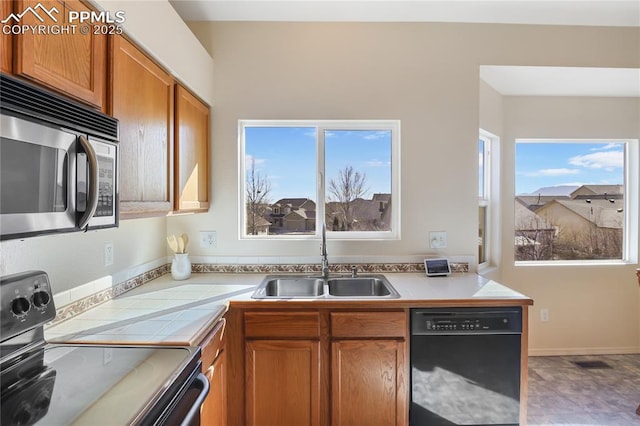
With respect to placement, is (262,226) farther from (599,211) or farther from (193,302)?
(599,211)

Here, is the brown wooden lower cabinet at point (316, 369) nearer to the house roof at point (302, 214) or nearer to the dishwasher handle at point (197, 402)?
the dishwasher handle at point (197, 402)

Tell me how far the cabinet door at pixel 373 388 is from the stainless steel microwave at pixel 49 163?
4.30 feet

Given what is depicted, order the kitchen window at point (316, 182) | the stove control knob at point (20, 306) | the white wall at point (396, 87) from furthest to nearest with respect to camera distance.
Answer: the kitchen window at point (316, 182), the white wall at point (396, 87), the stove control knob at point (20, 306)

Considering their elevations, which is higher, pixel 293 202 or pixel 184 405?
pixel 293 202

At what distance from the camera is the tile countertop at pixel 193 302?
47.6 inches

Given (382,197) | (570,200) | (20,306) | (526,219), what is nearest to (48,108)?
(20,306)

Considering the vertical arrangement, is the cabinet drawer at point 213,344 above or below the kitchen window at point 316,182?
below

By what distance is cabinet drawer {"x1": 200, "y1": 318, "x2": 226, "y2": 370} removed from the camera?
51.5 inches

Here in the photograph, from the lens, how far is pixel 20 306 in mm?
964

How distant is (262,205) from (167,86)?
40.4 inches

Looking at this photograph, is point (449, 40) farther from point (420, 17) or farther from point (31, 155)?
point (31, 155)

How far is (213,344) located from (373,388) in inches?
34.0

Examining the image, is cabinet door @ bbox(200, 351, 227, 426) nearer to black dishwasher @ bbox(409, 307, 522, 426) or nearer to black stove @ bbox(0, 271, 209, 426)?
black stove @ bbox(0, 271, 209, 426)

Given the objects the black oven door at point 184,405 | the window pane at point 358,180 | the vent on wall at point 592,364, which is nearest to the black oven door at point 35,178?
the black oven door at point 184,405
